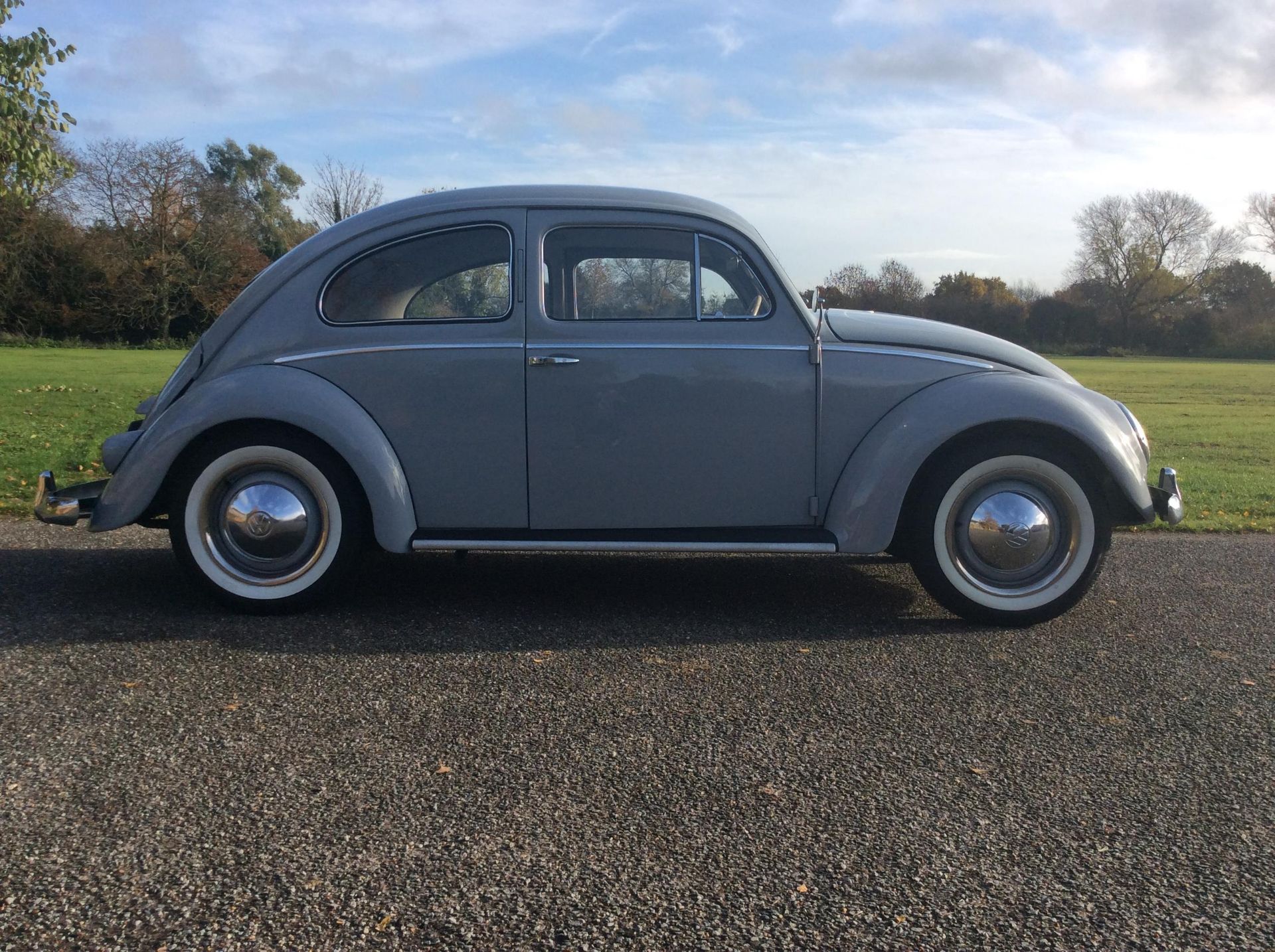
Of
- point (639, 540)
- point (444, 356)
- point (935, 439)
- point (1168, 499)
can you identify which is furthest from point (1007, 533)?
point (444, 356)

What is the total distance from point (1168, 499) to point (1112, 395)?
837 inches

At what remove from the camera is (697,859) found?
2531 millimetres

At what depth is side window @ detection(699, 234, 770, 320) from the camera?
4.64 metres

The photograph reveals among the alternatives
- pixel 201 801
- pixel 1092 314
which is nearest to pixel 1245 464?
pixel 201 801

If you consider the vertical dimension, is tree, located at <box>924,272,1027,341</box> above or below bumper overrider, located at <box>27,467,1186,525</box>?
above

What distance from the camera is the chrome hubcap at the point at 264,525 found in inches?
179

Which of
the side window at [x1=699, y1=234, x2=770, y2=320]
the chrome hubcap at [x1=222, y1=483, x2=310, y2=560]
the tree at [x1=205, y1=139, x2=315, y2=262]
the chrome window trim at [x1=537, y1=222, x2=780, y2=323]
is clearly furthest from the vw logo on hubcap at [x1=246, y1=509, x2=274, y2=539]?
the tree at [x1=205, y1=139, x2=315, y2=262]

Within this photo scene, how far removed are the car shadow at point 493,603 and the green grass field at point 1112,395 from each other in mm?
2682

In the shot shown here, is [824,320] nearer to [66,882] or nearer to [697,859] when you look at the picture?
[697,859]

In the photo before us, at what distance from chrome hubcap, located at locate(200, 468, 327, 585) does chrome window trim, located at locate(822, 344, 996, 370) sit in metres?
2.45

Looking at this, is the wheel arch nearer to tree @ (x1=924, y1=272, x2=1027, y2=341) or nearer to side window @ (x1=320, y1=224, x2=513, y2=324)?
side window @ (x1=320, y1=224, x2=513, y2=324)

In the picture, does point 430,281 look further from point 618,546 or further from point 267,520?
point 618,546

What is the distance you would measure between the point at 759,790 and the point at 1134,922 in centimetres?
100

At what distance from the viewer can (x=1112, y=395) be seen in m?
24.0
